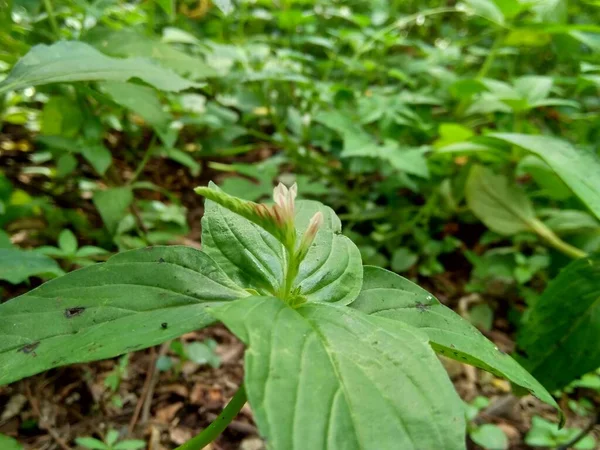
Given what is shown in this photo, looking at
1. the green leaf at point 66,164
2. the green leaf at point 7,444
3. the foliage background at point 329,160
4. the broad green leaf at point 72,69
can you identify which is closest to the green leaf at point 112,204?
the foliage background at point 329,160

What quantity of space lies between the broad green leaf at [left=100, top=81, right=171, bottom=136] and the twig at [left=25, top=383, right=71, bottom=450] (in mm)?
761

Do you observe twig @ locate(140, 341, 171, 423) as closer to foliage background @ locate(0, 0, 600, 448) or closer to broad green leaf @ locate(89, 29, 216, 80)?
foliage background @ locate(0, 0, 600, 448)

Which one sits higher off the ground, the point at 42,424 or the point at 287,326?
the point at 287,326

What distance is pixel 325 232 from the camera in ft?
2.55

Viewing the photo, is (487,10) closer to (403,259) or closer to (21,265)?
(403,259)

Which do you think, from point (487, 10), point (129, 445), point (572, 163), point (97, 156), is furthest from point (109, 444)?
point (487, 10)

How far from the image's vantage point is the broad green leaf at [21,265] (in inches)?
36.8

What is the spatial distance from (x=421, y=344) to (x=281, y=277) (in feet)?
0.74

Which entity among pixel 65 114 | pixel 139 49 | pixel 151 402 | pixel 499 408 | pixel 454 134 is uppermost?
pixel 139 49

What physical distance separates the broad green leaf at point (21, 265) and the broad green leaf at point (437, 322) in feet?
2.15

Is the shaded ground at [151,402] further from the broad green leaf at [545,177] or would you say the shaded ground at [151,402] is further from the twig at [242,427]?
the broad green leaf at [545,177]

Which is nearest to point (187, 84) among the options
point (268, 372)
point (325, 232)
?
point (325, 232)

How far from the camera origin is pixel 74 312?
24.9 inches

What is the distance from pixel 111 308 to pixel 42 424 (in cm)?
69
